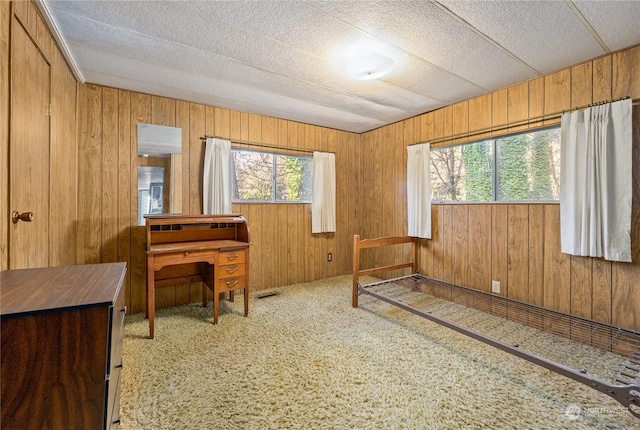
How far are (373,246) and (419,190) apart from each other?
950 mm

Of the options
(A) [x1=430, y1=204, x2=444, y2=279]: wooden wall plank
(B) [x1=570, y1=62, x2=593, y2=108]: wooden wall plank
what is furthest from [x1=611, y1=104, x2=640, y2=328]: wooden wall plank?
(A) [x1=430, y1=204, x2=444, y2=279]: wooden wall plank

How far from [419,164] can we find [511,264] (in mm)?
1499

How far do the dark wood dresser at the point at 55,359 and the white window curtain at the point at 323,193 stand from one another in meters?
3.22

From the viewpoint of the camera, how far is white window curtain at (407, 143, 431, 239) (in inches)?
133

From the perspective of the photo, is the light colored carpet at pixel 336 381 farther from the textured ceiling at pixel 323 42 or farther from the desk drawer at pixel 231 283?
the textured ceiling at pixel 323 42

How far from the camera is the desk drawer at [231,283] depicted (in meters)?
2.63

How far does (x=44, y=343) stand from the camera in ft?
2.52

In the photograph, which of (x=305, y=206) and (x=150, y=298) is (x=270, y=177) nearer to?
(x=305, y=206)

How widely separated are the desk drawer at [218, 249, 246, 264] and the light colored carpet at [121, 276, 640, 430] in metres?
0.58

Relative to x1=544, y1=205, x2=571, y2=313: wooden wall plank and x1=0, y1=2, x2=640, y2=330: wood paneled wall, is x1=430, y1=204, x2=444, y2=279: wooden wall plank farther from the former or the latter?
x1=544, y1=205, x2=571, y2=313: wooden wall plank

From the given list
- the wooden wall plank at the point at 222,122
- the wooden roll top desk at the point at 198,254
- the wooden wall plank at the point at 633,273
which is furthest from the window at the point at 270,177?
the wooden wall plank at the point at 633,273

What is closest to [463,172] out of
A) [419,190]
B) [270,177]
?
[419,190]

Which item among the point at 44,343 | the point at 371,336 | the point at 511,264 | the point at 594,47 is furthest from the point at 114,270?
the point at 594,47

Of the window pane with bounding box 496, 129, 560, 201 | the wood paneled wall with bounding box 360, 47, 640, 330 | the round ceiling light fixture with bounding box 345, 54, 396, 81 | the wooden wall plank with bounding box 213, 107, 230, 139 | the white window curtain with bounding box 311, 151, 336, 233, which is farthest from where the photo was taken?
the white window curtain with bounding box 311, 151, 336, 233
